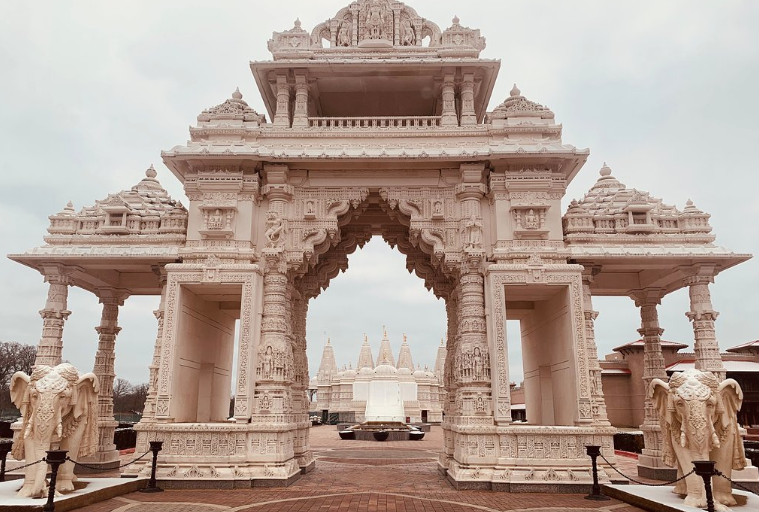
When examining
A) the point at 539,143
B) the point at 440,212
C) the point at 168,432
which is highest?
the point at 539,143

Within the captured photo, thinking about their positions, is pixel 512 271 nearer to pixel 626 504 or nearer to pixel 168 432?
pixel 626 504

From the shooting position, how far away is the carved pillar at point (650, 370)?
1395 centimetres

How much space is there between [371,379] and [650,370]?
29.8 metres

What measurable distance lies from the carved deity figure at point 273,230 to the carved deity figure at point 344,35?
230 inches

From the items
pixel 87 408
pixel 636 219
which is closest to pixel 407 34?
pixel 636 219

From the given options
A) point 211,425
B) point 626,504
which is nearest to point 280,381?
point 211,425

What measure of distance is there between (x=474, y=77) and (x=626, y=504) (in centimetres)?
1086

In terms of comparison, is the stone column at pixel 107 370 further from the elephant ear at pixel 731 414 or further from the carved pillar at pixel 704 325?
the carved pillar at pixel 704 325

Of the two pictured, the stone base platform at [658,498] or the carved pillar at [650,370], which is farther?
the carved pillar at [650,370]

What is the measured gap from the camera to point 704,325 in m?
12.6

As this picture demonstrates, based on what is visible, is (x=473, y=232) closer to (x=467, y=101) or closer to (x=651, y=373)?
(x=467, y=101)

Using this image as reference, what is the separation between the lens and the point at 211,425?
39.3ft

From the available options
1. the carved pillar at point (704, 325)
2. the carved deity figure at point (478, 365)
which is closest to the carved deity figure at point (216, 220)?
the carved deity figure at point (478, 365)

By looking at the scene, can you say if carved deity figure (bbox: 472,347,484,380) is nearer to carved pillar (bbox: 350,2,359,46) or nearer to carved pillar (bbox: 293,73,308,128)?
carved pillar (bbox: 293,73,308,128)
